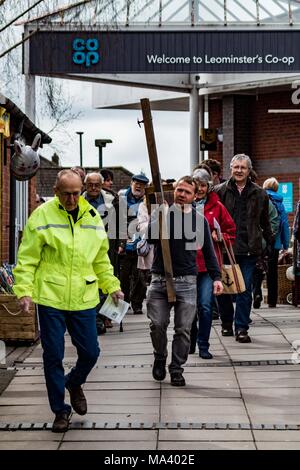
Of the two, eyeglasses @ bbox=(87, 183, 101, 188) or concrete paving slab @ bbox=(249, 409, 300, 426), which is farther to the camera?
eyeglasses @ bbox=(87, 183, 101, 188)

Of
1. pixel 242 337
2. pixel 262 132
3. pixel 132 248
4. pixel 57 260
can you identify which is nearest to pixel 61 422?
pixel 57 260

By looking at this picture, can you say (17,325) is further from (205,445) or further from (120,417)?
(205,445)

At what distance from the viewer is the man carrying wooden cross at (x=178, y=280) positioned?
794 cm

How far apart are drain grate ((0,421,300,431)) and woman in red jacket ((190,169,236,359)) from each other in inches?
104

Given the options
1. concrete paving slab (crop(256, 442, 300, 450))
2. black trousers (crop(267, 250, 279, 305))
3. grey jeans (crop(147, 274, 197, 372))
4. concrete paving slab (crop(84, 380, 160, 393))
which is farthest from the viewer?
black trousers (crop(267, 250, 279, 305))

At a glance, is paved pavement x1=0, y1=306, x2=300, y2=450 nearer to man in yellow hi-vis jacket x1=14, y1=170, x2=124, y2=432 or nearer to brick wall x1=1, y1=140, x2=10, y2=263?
man in yellow hi-vis jacket x1=14, y1=170, x2=124, y2=432

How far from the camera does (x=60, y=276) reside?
646cm

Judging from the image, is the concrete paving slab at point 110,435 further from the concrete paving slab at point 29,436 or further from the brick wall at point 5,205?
the brick wall at point 5,205

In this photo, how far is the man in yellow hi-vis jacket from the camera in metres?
6.45

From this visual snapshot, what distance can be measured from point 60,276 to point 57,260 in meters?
0.11

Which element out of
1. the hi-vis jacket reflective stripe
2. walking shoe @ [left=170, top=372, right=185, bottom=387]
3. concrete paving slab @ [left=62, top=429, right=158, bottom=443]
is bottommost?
concrete paving slab @ [left=62, top=429, right=158, bottom=443]

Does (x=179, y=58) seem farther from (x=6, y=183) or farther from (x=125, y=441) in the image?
(x=125, y=441)

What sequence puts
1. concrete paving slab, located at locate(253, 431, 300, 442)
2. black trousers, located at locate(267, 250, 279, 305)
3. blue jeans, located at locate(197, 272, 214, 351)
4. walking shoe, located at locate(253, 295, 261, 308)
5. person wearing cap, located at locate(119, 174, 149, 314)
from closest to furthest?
concrete paving slab, located at locate(253, 431, 300, 442), blue jeans, located at locate(197, 272, 214, 351), person wearing cap, located at locate(119, 174, 149, 314), black trousers, located at locate(267, 250, 279, 305), walking shoe, located at locate(253, 295, 261, 308)

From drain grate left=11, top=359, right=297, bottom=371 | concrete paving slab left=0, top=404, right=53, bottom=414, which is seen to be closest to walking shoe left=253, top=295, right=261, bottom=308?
drain grate left=11, top=359, right=297, bottom=371
